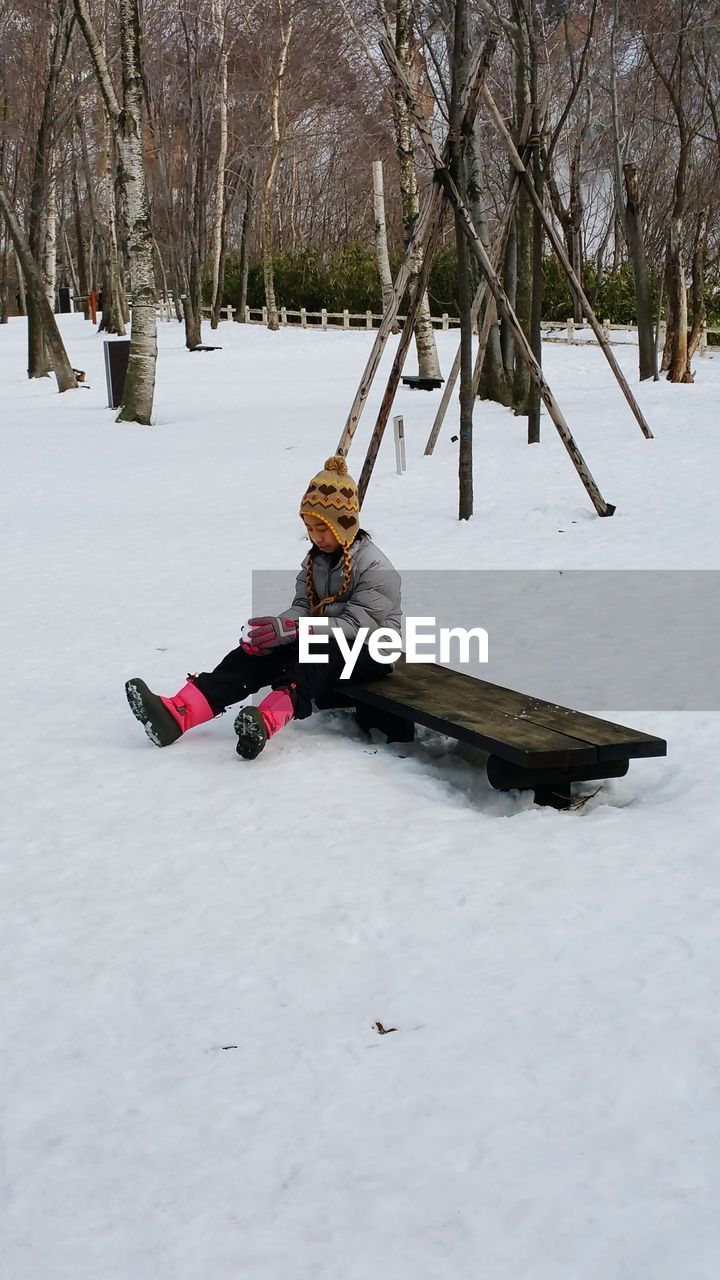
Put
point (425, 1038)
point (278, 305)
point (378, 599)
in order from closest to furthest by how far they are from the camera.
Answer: point (425, 1038) < point (378, 599) < point (278, 305)

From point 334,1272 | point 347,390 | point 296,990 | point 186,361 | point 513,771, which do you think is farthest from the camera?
point 186,361

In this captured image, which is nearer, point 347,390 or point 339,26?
point 347,390

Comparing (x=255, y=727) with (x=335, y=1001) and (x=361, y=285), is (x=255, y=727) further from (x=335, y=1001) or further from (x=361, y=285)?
(x=361, y=285)

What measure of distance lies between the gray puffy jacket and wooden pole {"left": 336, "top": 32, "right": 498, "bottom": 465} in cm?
283

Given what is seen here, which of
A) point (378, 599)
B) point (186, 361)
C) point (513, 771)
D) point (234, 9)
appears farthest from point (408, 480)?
point (234, 9)

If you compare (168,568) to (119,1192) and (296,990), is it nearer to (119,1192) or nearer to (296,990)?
(296,990)

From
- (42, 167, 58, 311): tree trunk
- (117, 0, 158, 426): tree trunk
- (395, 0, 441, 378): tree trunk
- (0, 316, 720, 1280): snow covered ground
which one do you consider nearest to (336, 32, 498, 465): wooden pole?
(0, 316, 720, 1280): snow covered ground

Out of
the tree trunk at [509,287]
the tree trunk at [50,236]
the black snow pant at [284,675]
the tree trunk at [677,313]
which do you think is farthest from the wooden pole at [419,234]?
the tree trunk at [50,236]

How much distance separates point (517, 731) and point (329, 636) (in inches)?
38.6

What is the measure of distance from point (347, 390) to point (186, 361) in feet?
24.2

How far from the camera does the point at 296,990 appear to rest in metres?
3.06

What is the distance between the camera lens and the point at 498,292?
8180mm

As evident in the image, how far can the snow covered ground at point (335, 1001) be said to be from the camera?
2258 mm

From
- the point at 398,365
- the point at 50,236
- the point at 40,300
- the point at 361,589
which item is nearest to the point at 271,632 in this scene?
the point at 361,589
